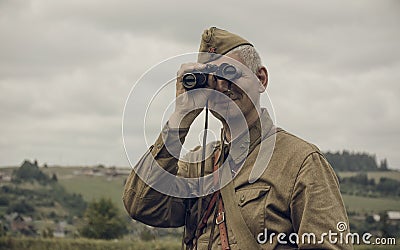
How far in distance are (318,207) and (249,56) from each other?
2.96ft

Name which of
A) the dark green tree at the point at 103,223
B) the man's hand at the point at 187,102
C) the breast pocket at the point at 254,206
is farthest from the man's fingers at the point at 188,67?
the dark green tree at the point at 103,223

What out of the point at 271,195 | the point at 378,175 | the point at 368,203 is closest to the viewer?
the point at 271,195

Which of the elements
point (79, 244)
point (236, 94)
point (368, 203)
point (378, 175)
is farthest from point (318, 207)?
point (378, 175)

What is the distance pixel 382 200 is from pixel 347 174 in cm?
Answer: 770

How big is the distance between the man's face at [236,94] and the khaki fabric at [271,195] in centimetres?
12

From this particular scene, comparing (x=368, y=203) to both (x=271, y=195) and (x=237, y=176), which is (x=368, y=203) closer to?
(x=237, y=176)

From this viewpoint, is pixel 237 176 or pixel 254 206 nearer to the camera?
pixel 254 206

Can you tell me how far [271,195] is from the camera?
3553 mm

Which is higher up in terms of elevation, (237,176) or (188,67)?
(188,67)

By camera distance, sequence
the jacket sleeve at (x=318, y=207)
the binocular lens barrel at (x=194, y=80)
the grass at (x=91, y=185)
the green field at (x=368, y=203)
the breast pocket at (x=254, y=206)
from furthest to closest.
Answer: the grass at (x=91, y=185)
the green field at (x=368, y=203)
the binocular lens barrel at (x=194, y=80)
the breast pocket at (x=254, y=206)
the jacket sleeve at (x=318, y=207)

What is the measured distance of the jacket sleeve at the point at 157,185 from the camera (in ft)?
12.6

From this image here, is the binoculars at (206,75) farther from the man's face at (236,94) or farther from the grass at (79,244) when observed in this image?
the grass at (79,244)

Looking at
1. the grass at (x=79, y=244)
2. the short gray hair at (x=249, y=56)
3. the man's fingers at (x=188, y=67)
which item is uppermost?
the short gray hair at (x=249, y=56)

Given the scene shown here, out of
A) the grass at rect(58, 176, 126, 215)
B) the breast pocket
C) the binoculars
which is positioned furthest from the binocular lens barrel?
the grass at rect(58, 176, 126, 215)
